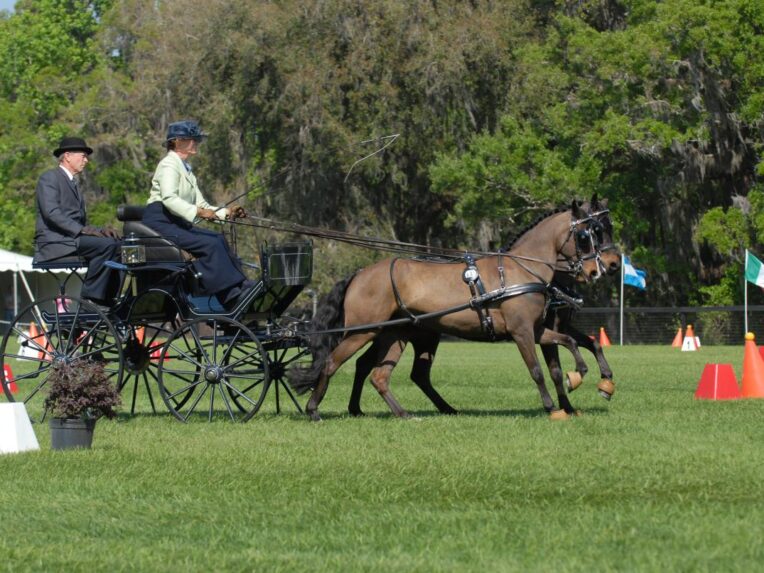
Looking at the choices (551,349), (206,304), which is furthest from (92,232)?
(551,349)

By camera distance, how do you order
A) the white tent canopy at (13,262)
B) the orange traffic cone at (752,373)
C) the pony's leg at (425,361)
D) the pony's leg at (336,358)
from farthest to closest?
the white tent canopy at (13,262) < the orange traffic cone at (752,373) < the pony's leg at (425,361) < the pony's leg at (336,358)

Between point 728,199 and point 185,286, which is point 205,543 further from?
point 728,199

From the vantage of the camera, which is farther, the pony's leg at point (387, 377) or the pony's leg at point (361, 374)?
the pony's leg at point (361, 374)

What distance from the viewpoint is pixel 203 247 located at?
13.1m

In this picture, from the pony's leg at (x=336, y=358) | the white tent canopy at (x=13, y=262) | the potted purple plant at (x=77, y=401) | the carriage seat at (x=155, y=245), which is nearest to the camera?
the potted purple plant at (x=77, y=401)

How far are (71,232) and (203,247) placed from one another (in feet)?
4.07

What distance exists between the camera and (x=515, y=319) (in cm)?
1286

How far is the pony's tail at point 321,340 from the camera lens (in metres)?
13.4

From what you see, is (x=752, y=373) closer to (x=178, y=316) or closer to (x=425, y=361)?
(x=425, y=361)

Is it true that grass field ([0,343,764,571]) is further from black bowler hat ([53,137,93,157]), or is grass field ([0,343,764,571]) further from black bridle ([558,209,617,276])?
black bowler hat ([53,137,93,157])

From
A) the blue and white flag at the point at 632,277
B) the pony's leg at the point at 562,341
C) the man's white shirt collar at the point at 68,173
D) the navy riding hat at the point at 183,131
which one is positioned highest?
the navy riding hat at the point at 183,131

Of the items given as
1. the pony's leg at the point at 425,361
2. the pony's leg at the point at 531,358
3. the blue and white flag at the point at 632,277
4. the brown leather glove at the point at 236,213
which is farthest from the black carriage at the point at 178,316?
the blue and white flag at the point at 632,277

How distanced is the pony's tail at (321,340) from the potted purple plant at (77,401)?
9.71 feet

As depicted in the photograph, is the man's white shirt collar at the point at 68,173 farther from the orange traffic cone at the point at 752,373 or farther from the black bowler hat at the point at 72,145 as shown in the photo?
the orange traffic cone at the point at 752,373
